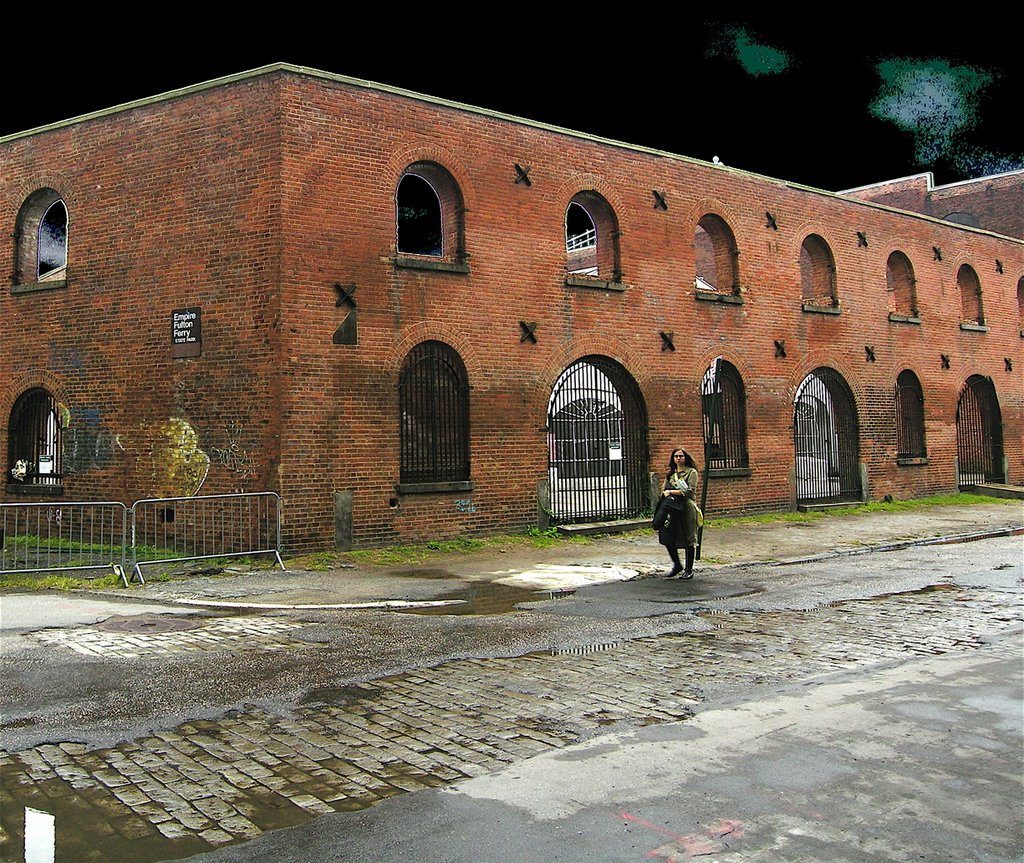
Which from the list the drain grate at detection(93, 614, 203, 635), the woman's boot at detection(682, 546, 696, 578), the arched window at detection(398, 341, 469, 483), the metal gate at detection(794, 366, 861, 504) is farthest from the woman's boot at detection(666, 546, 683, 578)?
the metal gate at detection(794, 366, 861, 504)

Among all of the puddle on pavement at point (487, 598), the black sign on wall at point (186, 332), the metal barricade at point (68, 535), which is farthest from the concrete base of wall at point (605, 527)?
the metal barricade at point (68, 535)

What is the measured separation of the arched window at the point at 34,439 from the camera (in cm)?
1455

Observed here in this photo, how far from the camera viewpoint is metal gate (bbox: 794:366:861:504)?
18953 mm

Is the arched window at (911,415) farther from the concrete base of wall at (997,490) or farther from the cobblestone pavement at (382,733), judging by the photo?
the cobblestone pavement at (382,733)

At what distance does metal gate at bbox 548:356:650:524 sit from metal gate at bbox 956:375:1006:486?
11.1 meters

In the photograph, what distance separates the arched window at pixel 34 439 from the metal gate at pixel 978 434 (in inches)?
817

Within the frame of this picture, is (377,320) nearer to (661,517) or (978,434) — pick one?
(661,517)

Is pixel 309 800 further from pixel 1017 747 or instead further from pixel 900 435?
pixel 900 435

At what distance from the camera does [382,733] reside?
15.2 feet

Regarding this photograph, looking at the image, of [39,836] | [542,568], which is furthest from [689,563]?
[39,836]

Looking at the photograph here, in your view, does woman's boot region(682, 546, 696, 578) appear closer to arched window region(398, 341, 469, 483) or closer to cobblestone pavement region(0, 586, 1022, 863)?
cobblestone pavement region(0, 586, 1022, 863)

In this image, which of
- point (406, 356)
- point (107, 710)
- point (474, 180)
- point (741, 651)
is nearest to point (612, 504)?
point (406, 356)

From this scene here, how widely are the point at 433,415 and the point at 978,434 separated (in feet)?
55.6

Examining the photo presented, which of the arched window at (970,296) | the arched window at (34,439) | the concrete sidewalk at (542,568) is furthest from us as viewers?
the arched window at (970,296)
